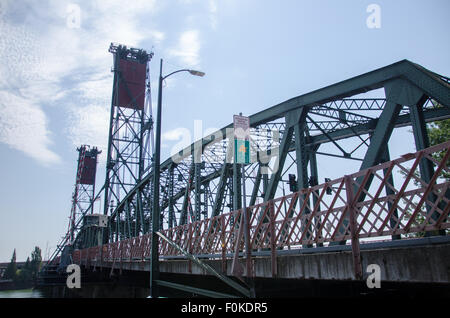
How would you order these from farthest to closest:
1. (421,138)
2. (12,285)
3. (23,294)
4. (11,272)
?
(11,272)
(12,285)
(23,294)
(421,138)

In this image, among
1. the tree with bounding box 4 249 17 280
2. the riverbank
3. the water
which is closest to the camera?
the water

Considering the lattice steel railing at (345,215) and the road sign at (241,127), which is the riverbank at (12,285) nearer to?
the lattice steel railing at (345,215)

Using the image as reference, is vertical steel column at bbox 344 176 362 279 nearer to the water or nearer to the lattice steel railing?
the lattice steel railing

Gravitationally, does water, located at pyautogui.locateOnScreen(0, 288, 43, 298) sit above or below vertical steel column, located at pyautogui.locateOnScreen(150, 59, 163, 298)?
below

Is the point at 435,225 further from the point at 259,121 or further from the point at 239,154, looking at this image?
the point at 259,121

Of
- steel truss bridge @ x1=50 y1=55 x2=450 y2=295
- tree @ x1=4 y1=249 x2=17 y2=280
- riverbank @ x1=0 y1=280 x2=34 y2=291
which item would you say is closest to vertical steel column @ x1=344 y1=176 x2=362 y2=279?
steel truss bridge @ x1=50 y1=55 x2=450 y2=295

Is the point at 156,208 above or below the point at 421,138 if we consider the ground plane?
below

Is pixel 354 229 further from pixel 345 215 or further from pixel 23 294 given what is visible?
pixel 23 294

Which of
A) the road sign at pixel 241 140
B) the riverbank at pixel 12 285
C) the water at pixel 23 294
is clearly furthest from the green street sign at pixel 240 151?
the riverbank at pixel 12 285

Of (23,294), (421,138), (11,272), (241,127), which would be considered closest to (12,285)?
(11,272)

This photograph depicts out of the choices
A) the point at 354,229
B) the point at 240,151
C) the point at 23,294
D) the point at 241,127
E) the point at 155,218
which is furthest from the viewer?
the point at 23,294
